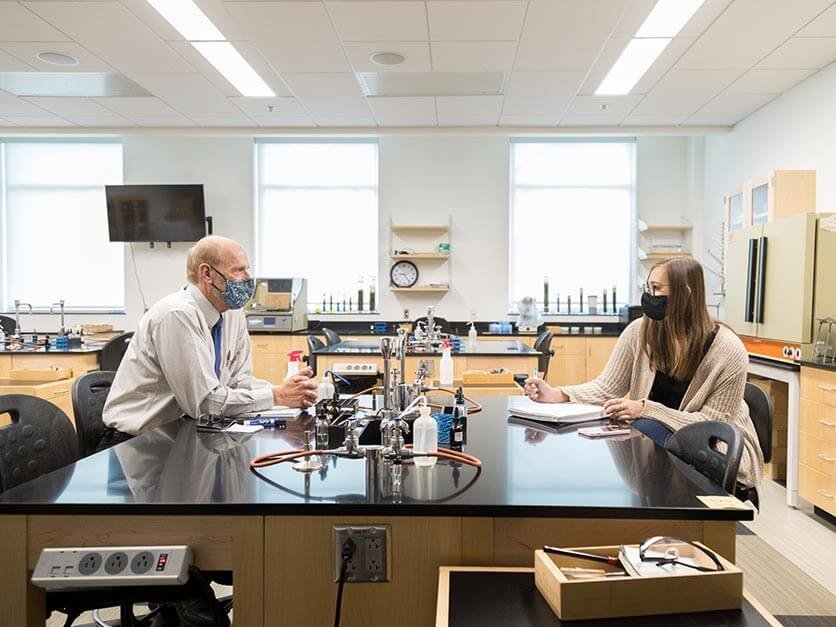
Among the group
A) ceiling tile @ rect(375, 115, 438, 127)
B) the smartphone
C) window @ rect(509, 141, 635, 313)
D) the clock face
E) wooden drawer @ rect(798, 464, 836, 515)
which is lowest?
wooden drawer @ rect(798, 464, 836, 515)

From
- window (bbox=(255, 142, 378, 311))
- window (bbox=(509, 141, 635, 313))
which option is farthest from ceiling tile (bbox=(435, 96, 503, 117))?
window (bbox=(255, 142, 378, 311))

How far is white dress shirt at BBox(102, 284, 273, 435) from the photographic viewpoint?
76.5 inches

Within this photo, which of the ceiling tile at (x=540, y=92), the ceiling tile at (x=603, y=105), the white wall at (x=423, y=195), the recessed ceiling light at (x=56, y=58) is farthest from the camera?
the white wall at (x=423, y=195)

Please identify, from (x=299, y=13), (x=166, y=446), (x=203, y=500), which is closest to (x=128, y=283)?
(x=299, y=13)

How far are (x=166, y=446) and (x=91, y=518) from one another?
1.45 feet

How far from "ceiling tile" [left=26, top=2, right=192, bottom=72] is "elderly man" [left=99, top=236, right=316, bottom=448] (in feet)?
8.06

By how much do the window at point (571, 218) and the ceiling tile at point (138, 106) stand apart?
379cm

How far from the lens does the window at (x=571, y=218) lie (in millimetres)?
7066

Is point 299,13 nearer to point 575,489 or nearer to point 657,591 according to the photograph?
point 575,489

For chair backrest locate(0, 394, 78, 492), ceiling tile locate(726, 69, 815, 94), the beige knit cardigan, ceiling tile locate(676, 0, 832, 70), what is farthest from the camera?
ceiling tile locate(726, 69, 815, 94)

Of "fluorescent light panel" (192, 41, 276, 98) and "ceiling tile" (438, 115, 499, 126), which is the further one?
"ceiling tile" (438, 115, 499, 126)

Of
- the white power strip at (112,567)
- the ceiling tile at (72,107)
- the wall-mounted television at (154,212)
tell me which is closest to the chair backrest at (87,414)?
the white power strip at (112,567)

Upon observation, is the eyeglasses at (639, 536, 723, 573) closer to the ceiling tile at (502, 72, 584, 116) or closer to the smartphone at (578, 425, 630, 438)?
the smartphone at (578, 425, 630, 438)

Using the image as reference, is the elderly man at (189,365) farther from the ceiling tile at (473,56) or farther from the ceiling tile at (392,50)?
the ceiling tile at (473,56)
